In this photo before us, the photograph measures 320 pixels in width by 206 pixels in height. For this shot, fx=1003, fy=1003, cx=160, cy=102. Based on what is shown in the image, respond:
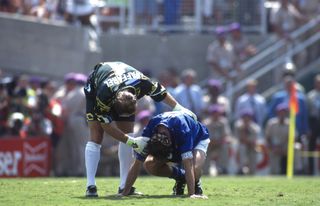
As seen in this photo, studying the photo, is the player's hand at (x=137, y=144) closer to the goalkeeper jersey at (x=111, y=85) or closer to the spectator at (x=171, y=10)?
the goalkeeper jersey at (x=111, y=85)

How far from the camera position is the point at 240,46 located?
2262 cm

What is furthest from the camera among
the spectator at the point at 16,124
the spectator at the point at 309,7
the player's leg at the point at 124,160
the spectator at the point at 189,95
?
the spectator at the point at 309,7

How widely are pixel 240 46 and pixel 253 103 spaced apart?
197 cm

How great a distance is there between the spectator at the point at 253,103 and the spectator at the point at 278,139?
275 mm

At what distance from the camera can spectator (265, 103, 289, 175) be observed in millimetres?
20844

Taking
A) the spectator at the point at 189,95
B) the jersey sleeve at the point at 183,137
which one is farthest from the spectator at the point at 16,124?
the jersey sleeve at the point at 183,137

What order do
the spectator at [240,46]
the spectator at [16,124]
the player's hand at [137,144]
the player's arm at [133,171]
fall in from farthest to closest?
the spectator at [240,46]
the spectator at [16,124]
the player's arm at [133,171]
the player's hand at [137,144]

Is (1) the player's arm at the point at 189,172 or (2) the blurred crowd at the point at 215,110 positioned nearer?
(1) the player's arm at the point at 189,172

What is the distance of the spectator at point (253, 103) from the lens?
2107cm

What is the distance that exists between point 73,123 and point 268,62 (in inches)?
207

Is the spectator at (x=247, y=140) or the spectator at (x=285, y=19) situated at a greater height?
the spectator at (x=285, y=19)

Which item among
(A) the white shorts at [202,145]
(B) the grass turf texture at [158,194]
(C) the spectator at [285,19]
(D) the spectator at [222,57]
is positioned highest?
(C) the spectator at [285,19]

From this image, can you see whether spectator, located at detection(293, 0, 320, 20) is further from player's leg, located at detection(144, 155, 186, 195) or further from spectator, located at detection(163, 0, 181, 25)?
player's leg, located at detection(144, 155, 186, 195)

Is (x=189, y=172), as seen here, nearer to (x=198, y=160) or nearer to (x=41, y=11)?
(x=198, y=160)
